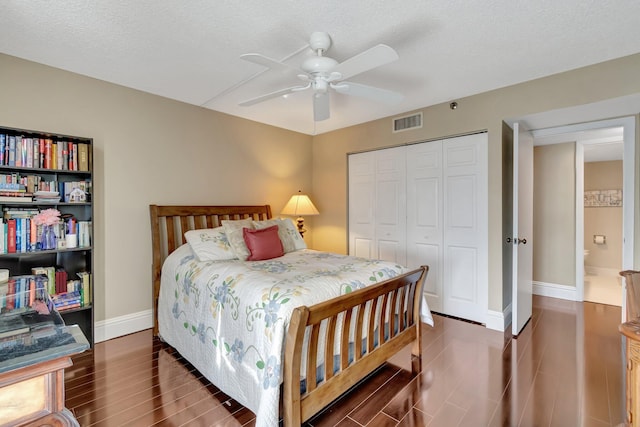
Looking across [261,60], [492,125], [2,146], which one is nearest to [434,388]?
[261,60]

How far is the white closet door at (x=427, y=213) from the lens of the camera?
3643mm

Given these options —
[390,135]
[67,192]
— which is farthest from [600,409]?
[67,192]

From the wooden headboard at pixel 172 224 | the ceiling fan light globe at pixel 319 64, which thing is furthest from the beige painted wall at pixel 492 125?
the ceiling fan light globe at pixel 319 64

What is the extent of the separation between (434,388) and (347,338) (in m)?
0.80

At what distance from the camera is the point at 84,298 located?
8.64 ft

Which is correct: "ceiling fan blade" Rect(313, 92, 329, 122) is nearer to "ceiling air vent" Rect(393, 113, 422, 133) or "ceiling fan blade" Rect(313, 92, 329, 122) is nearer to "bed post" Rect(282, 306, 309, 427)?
"bed post" Rect(282, 306, 309, 427)

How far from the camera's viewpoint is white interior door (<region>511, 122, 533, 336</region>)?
2971mm

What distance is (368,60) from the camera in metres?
1.79

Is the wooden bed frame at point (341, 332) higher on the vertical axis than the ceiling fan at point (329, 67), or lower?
lower

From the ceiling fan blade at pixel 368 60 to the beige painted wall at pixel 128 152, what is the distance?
223 cm

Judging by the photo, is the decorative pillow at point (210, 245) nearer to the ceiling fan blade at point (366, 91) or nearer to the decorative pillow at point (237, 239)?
the decorative pillow at point (237, 239)

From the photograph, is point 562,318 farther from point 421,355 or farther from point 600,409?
point 421,355

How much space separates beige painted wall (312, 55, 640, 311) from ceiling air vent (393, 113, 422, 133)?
2.4 inches

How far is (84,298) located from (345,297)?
232cm
